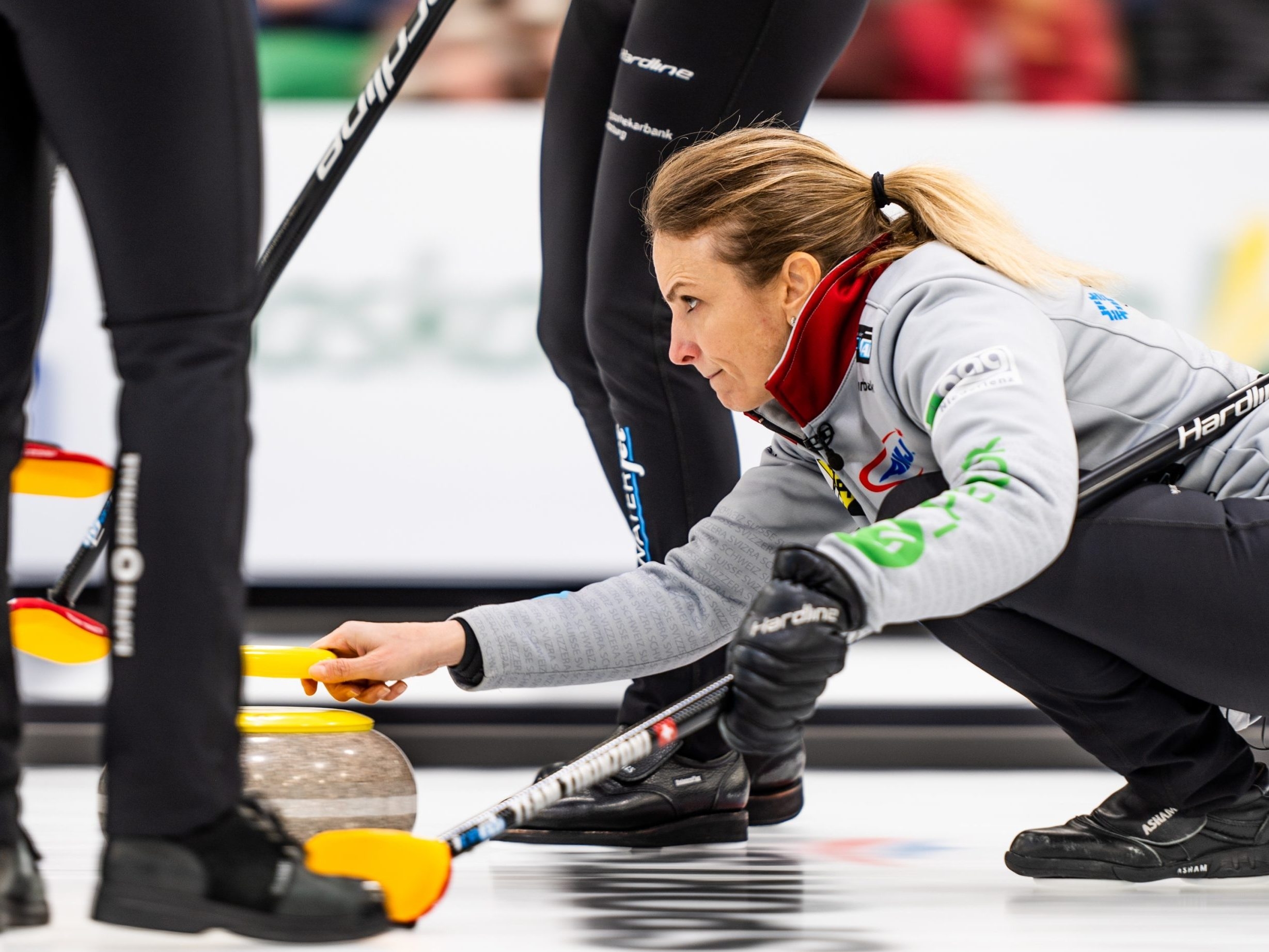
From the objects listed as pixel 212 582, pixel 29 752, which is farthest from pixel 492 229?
pixel 212 582

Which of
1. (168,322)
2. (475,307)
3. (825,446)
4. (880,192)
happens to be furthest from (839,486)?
(475,307)

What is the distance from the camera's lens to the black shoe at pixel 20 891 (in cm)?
90

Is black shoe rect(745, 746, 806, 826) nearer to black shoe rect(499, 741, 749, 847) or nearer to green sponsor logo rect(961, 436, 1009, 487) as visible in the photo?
black shoe rect(499, 741, 749, 847)

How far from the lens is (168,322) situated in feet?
2.91

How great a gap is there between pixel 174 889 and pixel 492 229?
6.04 ft

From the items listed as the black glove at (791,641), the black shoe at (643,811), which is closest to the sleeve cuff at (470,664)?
the black shoe at (643,811)

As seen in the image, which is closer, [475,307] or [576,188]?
[576,188]

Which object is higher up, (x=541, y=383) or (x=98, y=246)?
(x=98, y=246)

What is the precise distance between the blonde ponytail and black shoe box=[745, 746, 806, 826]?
63cm

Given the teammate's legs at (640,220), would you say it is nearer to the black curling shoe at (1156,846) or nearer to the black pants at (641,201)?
the black pants at (641,201)

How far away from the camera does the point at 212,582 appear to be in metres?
0.88

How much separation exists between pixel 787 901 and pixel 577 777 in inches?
9.3

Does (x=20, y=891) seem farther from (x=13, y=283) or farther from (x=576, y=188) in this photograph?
(x=576, y=188)

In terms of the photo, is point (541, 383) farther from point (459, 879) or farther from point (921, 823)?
point (459, 879)
